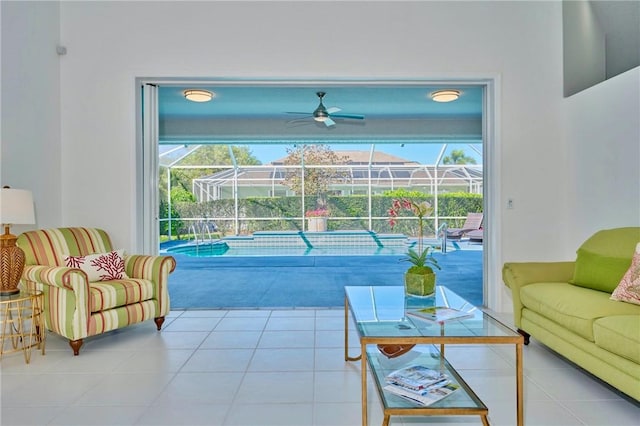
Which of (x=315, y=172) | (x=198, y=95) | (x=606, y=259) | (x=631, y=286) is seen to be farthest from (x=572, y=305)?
(x=315, y=172)

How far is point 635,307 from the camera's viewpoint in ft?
7.27

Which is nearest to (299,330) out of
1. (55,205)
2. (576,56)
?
(55,205)

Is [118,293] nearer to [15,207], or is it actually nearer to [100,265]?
[100,265]

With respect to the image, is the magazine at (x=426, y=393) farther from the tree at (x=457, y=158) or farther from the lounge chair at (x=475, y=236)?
the lounge chair at (x=475, y=236)

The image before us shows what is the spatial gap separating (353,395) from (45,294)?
2.32 metres

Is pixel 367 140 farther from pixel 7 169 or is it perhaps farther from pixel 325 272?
pixel 7 169

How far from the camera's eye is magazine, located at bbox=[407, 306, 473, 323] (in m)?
1.95

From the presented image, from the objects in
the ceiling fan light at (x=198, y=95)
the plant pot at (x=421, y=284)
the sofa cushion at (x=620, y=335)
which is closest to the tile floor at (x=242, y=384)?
the sofa cushion at (x=620, y=335)

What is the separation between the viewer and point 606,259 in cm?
265

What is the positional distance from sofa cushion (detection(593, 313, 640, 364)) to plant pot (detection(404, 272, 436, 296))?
86 cm

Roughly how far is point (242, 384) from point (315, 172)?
292 inches

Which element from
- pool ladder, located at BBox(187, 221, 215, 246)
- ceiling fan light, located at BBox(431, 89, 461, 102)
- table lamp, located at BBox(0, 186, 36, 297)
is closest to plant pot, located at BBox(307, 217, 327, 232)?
pool ladder, located at BBox(187, 221, 215, 246)

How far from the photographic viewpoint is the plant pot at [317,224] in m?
9.59

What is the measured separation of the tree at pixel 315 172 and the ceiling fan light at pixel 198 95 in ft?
12.2
